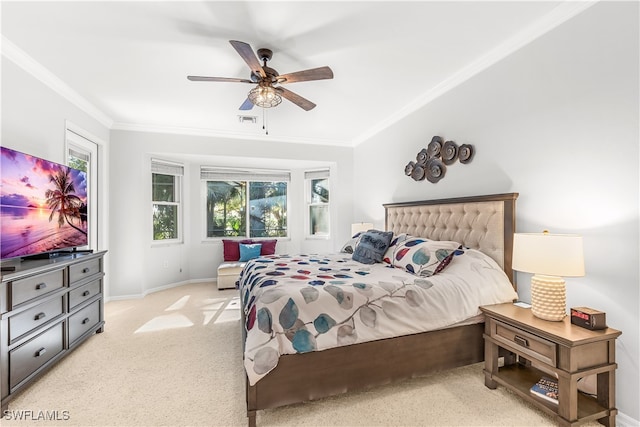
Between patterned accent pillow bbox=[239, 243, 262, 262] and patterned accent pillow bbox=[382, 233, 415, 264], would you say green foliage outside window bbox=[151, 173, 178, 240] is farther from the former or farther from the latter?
patterned accent pillow bbox=[382, 233, 415, 264]

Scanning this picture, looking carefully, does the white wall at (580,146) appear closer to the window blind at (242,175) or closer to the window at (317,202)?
the window at (317,202)

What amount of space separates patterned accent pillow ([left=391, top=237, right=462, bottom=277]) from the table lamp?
579mm

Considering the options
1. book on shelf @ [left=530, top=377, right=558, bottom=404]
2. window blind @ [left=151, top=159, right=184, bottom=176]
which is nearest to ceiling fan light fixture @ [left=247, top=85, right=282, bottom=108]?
book on shelf @ [left=530, top=377, right=558, bottom=404]

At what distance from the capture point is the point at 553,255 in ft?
5.51

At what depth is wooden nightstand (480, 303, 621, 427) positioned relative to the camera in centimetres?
156

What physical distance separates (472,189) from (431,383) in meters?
1.73

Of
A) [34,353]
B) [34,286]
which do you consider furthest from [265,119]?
[34,353]

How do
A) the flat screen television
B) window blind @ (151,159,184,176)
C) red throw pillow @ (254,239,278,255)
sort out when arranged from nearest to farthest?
the flat screen television, window blind @ (151,159,184,176), red throw pillow @ (254,239,278,255)

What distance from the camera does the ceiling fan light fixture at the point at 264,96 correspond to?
8.01ft

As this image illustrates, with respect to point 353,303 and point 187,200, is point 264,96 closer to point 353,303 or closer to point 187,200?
point 353,303

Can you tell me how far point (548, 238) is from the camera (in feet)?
5.61

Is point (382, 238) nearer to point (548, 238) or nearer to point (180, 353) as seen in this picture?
point (548, 238)

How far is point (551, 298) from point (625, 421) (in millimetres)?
771

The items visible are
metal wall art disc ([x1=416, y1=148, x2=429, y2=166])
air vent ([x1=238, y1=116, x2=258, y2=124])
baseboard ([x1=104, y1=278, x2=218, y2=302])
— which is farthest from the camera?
baseboard ([x1=104, y1=278, x2=218, y2=302])
